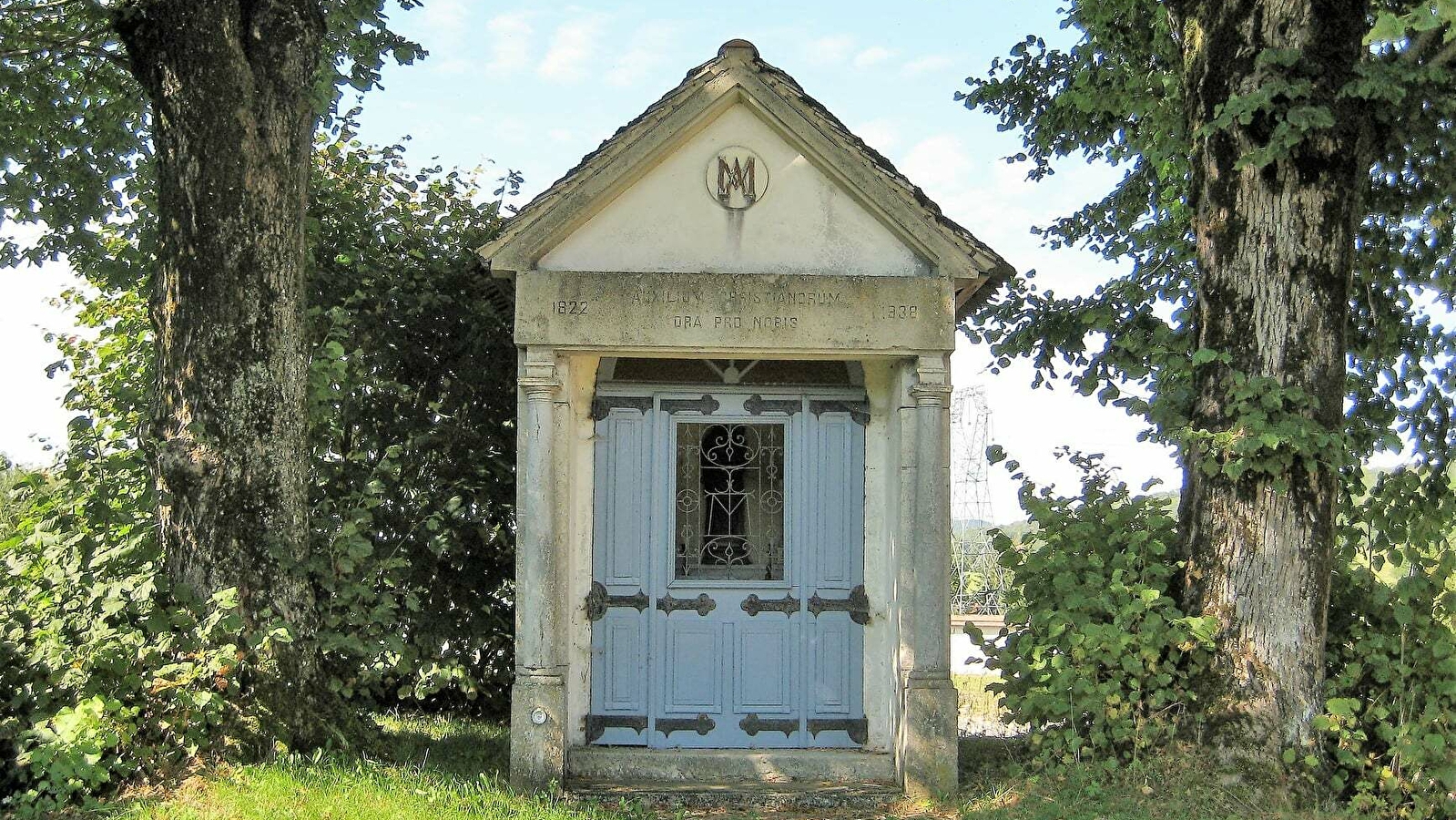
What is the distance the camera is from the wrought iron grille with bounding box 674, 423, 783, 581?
810 centimetres

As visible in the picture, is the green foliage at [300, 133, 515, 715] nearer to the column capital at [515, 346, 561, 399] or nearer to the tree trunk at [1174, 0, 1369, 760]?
the column capital at [515, 346, 561, 399]

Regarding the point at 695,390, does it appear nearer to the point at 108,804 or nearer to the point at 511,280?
the point at 511,280

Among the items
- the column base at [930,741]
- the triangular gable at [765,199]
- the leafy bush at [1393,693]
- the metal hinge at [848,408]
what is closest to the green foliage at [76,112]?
the triangular gable at [765,199]

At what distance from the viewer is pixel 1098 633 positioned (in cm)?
704

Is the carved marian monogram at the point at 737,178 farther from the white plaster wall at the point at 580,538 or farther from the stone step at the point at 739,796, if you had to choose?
the stone step at the point at 739,796

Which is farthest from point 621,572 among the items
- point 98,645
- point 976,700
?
point 976,700

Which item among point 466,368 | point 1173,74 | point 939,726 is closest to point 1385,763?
point 939,726

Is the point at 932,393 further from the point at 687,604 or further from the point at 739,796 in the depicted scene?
the point at 739,796

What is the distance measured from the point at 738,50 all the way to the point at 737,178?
0.77 m

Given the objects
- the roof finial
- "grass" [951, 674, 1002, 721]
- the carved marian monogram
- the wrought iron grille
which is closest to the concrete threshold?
the wrought iron grille

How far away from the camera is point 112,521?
7.59 m

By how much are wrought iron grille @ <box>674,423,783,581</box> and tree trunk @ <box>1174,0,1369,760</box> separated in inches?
102

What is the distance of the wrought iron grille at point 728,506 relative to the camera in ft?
26.6

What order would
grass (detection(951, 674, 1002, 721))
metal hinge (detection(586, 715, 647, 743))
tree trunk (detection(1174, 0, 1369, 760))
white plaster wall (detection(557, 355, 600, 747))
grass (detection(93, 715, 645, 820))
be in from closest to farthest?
grass (detection(93, 715, 645, 820)) → tree trunk (detection(1174, 0, 1369, 760)) → white plaster wall (detection(557, 355, 600, 747)) → metal hinge (detection(586, 715, 647, 743)) → grass (detection(951, 674, 1002, 721))
